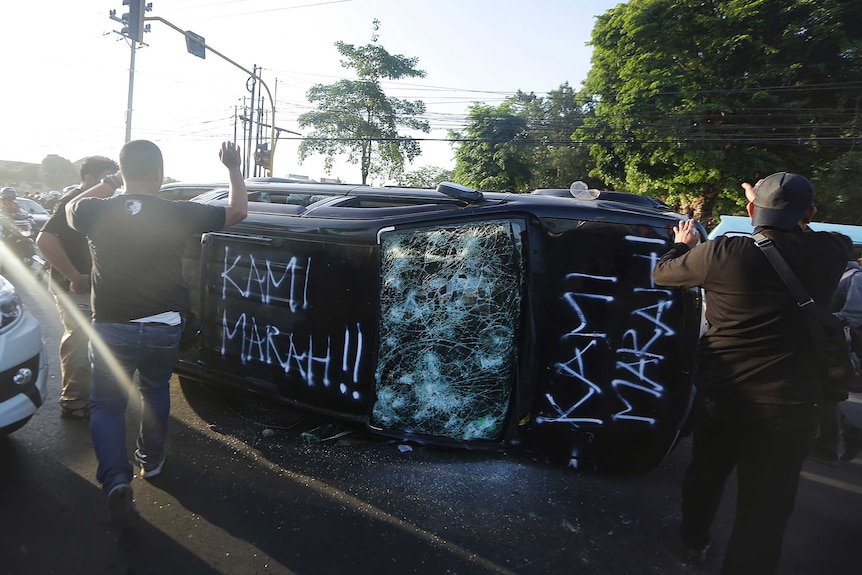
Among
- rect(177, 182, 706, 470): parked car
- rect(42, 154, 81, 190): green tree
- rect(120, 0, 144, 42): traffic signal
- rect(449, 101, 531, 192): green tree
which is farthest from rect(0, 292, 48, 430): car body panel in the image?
rect(42, 154, 81, 190): green tree

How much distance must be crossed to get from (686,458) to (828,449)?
1.23 m

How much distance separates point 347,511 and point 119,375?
1343 millimetres

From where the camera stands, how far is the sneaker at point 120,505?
7.67 ft

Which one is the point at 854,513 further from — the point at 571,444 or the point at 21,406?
the point at 21,406

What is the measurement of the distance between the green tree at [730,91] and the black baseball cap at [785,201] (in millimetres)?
17769

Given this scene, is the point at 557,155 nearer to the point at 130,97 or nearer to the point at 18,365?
the point at 130,97

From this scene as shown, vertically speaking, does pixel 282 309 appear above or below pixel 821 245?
below

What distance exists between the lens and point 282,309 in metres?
3.10

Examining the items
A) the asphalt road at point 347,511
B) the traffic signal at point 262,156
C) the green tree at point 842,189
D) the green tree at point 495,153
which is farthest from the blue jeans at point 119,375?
the green tree at point 495,153

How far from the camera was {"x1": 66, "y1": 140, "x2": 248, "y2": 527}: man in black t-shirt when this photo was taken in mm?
2475

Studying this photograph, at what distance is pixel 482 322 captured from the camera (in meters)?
2.74

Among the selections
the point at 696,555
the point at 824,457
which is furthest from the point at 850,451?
the point at 696,555

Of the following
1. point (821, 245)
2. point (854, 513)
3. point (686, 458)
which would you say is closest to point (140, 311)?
point (821, 245)

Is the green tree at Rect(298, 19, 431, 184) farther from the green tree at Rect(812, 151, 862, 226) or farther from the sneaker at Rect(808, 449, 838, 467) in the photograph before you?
the sneaker at Rect(808, 449, 838, 467)
